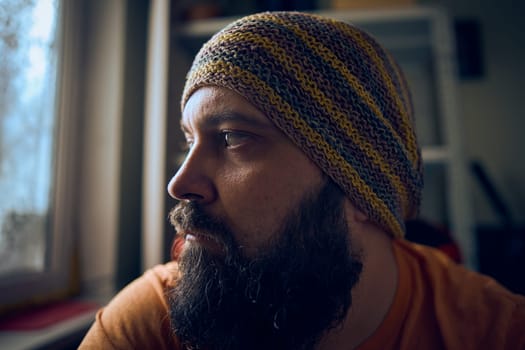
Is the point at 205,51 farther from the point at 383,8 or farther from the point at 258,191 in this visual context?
the point at 383,8


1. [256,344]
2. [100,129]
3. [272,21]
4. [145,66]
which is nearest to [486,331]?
[256,344]

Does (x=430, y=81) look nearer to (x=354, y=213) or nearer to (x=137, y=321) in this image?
(x=354, y=213)

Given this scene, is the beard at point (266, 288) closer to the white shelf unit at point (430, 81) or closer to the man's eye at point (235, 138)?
the man's eye at point (235, 138)

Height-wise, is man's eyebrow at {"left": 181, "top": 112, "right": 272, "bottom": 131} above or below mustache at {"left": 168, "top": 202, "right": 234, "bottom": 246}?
above

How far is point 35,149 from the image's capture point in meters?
1.01

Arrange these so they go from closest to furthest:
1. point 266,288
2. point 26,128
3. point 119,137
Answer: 1. point 266,288
2. point 26,128
3. point 119,137

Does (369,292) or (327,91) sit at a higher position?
(327,91)

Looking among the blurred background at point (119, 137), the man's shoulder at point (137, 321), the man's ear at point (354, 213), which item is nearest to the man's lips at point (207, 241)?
the man's shoulder at point (137, 321)

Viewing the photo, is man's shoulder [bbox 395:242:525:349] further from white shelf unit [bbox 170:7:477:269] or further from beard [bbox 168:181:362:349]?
white shelf unit [bbox 170:7:477:269]

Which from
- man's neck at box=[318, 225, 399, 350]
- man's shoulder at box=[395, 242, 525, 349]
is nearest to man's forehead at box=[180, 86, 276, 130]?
man's neck at box=[318, 225, 399, 350]

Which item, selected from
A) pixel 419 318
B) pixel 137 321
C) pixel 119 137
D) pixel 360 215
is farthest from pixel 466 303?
pixel 119 137

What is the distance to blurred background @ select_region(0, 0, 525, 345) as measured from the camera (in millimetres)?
951

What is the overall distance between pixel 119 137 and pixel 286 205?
32.7 inches

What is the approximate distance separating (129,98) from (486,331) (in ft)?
4.13
